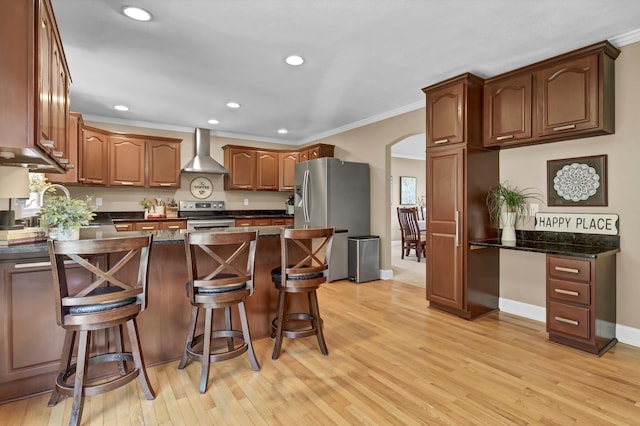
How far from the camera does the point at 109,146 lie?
16.5ft

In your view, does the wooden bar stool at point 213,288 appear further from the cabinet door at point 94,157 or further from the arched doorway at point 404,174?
the arched doorway at point 404,174

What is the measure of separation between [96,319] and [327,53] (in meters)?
2.73

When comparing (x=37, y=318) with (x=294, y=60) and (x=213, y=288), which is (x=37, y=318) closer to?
(x=213, y=288)

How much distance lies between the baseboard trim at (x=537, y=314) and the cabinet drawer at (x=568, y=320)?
22.0 inches

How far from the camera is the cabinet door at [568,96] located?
2.77 meters

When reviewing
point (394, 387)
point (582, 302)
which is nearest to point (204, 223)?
point (394, 387)

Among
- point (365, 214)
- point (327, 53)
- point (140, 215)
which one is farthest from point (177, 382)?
point (140, 215)

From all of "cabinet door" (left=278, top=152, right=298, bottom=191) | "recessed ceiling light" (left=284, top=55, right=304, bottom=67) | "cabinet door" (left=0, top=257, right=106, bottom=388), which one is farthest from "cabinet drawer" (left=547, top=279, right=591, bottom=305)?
"cabinet door" (left=278, top=152, right=298, bottom=191)

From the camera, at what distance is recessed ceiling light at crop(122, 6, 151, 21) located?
92.9 inches

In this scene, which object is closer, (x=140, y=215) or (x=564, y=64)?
Answer: (x=564, y=64)

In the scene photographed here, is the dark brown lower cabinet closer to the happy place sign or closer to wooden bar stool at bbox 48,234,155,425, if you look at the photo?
the happy place sign

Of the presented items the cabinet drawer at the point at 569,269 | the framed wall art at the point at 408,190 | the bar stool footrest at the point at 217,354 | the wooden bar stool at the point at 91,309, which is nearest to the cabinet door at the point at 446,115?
the cabinet drawer at the point at 569,269

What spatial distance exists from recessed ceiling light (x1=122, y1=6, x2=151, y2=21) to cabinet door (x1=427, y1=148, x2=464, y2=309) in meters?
2.94

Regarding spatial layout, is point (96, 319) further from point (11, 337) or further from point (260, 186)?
point (260, 186)
